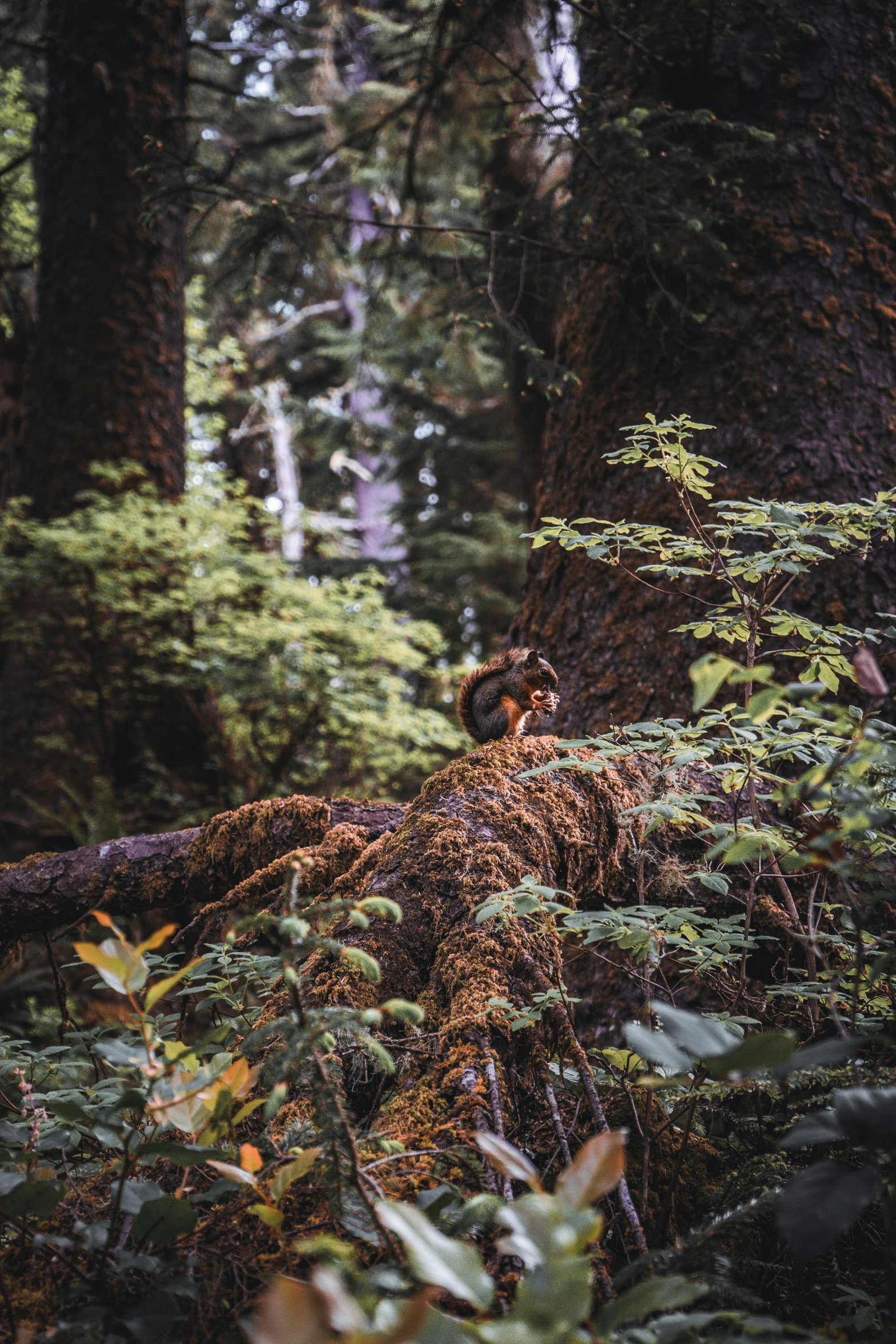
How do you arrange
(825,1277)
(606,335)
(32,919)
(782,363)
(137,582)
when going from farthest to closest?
(137,582) < (606,335) < (782,363) < (32,919) < (825,1277)

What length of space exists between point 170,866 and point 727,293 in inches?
101

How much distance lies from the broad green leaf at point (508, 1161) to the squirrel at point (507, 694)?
1.39 m

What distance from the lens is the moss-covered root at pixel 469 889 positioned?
108 centimetres

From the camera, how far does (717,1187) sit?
1.25 meters

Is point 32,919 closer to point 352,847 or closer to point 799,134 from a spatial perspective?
point 352,847

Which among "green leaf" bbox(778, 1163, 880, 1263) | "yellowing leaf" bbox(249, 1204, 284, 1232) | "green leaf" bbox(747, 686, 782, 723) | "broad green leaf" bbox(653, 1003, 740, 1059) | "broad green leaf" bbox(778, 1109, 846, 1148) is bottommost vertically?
"yellowing leaf" bbox(249, 1204, 284, 1232)

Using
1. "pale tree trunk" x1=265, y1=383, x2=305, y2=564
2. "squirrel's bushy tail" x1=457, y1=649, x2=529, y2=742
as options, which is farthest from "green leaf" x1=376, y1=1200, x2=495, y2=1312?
"pale tree trunk" x1=265, y1=383, x2=305, y2=564

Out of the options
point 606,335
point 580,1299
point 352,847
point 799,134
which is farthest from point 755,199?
point 580,1299

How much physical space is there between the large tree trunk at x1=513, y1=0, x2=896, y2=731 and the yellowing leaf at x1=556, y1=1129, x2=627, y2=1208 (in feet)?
5.76

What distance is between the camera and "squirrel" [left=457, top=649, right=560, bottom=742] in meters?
2.12

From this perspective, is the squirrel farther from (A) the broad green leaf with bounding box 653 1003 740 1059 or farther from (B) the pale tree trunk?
(B) the pale tree trunk

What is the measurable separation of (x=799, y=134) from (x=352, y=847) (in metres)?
2.81

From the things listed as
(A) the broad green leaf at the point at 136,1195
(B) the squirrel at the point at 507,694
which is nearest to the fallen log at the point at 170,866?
(B) the squirrel at the point at 507,694

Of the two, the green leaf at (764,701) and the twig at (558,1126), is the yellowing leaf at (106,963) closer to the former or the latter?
the twig at (558,1126)
